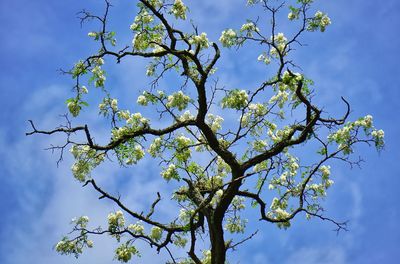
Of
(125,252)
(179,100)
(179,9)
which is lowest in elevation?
(125,252)

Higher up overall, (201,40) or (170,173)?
(201,40)

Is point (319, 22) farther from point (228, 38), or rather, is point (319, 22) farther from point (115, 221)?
point (115, 221)

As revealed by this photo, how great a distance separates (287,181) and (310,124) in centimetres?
262

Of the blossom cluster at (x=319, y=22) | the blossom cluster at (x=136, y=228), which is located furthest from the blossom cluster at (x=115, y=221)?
the blossom cluster at (x=319, y=22)

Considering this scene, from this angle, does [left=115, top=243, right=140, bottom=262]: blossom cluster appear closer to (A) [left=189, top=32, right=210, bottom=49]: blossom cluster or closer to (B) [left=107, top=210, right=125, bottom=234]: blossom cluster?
(B) [left=107, top=210, right=125, bottom=234]: blossom cluster

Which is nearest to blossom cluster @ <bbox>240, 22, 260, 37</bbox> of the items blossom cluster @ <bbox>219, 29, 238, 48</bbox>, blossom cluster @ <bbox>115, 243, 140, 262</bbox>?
blossom cluster @ <bbox>219, 29, 238, 48</bbox>

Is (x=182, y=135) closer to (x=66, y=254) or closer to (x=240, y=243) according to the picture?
(x=240, y=243)

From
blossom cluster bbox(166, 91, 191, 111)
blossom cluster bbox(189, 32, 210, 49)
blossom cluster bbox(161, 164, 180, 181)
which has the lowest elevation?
blossom cluster bbox(161, 164, 180, 181)

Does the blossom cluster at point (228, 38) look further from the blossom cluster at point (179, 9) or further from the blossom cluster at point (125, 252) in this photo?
the blossom cluster at point (125, 252)

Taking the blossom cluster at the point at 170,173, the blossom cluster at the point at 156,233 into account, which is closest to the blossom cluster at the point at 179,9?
the blossom cluster at the point at 170,173

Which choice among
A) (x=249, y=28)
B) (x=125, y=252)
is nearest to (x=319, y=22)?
(x=249, y=28)

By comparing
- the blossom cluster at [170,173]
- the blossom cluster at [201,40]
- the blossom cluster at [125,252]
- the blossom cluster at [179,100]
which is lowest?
the blossom cluster at [125,252]

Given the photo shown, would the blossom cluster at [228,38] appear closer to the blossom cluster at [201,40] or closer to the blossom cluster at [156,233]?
the blossom cluster at [201,40]

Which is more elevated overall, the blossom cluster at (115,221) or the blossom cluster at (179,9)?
the blossom cluster at (179,9)
